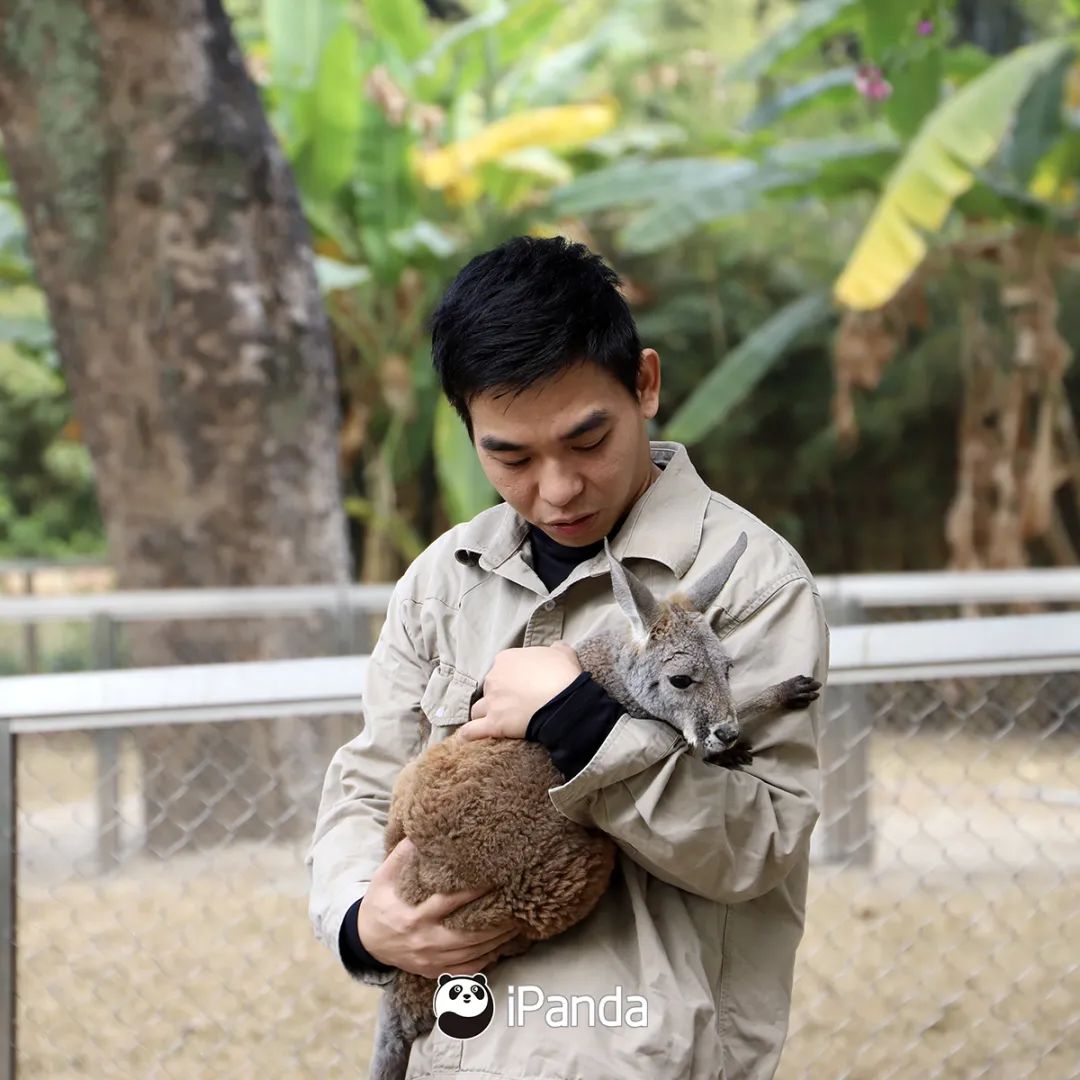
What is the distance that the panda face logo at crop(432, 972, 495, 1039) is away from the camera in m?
1.42

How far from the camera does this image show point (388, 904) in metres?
1.44

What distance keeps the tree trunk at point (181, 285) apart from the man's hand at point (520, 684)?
10.9 ft

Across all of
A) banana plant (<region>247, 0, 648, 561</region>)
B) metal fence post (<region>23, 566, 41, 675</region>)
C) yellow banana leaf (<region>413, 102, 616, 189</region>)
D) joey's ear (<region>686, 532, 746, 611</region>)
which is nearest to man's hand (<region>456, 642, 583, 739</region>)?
joey's ear (<region>686, 532, 746, 611</region>)

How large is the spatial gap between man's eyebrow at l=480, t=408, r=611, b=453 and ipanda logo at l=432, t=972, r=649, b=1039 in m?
0.57

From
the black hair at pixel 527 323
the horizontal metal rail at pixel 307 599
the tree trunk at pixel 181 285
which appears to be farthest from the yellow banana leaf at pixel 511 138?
the black hair at pixel 527 323

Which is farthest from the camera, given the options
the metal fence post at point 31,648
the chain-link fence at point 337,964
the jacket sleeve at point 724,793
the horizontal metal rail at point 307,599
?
the metal fence post at point 31,648

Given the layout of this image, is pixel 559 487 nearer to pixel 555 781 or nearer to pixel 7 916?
pixel 555 781

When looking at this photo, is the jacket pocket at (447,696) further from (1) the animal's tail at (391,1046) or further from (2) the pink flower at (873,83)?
(2) the pink flower at (873,83)

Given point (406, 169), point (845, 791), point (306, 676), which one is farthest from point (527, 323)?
point (406, 169)

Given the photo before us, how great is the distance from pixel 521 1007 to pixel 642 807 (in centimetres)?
30

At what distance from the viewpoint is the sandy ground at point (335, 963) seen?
2824mm

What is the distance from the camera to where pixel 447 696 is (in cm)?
153

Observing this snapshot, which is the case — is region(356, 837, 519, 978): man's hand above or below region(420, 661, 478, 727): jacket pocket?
below

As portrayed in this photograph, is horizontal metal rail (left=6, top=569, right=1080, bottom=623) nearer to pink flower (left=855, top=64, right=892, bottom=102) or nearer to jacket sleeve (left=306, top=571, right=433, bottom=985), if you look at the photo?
jacket sleeve (left=306, top=571, right=433, bottom=985)
